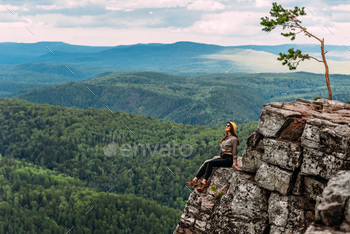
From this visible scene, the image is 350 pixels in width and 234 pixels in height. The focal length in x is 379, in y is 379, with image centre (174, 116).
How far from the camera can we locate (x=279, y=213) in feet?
64.3

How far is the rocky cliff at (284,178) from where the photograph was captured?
1800cm

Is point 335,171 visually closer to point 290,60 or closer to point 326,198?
point 326,198

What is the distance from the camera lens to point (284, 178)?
19.6 m

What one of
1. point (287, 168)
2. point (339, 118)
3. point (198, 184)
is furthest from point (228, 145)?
point (339, 118)

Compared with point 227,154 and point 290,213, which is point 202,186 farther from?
point 290,213

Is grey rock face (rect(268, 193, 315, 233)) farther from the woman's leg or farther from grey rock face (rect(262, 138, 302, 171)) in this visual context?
the woman's leg

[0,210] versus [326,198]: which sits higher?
[326,198]

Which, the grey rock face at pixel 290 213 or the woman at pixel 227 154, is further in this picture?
the woman at pixel 227 154

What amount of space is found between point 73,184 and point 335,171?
630ft

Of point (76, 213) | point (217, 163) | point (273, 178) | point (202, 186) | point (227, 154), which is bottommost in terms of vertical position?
point (76, 213)

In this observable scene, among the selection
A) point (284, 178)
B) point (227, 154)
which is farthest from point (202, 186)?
point (284, 178)

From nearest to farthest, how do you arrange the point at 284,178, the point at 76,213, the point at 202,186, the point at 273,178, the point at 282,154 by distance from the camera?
the point at 284,178, the point at 282,154, the point at 273,178, the point at 202,186, the point at 76,213

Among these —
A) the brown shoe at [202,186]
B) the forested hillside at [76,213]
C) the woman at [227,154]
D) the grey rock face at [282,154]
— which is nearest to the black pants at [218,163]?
the woman at [227,154]

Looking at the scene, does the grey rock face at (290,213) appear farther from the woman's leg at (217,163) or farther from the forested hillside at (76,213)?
the forested hillside at (76,213)
